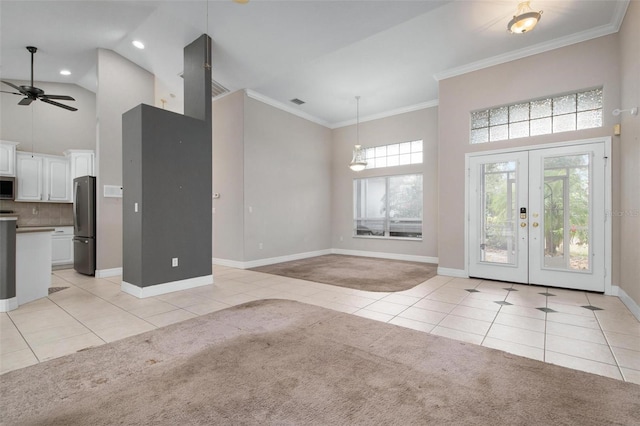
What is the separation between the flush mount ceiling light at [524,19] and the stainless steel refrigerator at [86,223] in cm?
692

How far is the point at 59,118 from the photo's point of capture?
22.4 feet

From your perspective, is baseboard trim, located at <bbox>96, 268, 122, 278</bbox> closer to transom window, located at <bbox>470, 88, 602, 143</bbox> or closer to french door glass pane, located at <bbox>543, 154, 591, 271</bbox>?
transom window, located at <bbox>470, 88, 602, 143</bbox>

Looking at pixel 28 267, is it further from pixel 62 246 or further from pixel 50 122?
pixel 50 122

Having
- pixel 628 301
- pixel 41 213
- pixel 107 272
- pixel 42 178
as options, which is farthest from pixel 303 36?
pixel 41 213

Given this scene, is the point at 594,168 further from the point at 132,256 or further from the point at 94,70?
the point at 94,70

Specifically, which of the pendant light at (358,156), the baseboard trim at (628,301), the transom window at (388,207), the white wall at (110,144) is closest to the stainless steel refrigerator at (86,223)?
the white wall at (110,144)

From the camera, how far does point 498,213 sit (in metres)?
5.00

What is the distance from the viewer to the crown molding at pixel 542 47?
4.00 metres

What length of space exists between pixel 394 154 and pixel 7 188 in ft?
28.4

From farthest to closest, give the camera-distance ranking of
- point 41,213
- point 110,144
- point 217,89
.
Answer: point 41,213 → point 217,89 → point 110,144

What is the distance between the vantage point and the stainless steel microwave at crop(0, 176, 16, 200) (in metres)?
6.00

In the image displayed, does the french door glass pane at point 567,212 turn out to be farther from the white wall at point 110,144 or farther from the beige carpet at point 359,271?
the white wall at point 110,144

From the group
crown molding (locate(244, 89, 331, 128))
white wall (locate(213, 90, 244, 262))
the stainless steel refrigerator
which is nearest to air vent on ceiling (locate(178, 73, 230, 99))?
white wall (locate(213, 90, 244, 262))

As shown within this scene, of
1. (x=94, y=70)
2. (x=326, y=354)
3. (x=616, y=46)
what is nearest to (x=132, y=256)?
(x=326, y=354)
